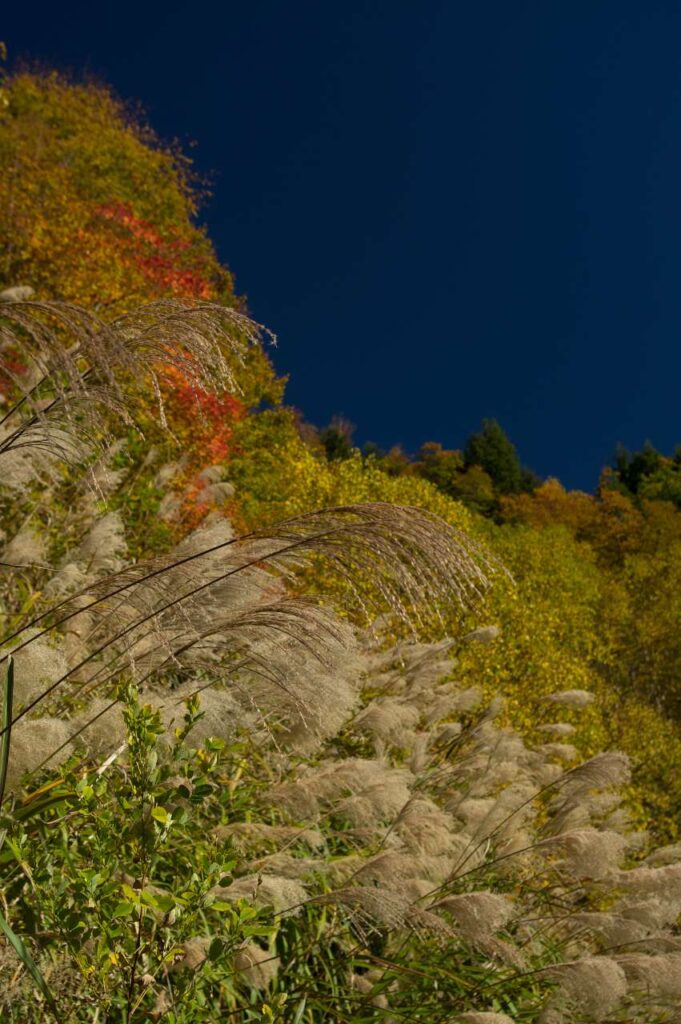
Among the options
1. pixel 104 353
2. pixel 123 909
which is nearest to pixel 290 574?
pixel 104 353

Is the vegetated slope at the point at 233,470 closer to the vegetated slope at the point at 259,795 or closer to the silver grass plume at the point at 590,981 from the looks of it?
the vegetated slope at the point at 259,795

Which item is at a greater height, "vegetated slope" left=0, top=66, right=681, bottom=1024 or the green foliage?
the green foliage

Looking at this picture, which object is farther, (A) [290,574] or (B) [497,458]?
(B) [497,458]

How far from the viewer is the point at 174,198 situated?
20656 mm

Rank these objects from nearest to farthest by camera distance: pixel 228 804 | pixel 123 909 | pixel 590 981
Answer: pixel 123 909, pixel 590 981, pixel 228 804

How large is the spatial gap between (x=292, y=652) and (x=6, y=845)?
95 cm

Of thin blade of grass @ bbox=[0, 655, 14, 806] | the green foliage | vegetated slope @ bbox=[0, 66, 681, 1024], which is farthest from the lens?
the green foliage

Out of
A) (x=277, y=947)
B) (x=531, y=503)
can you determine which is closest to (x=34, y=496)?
(x=277, y=947)

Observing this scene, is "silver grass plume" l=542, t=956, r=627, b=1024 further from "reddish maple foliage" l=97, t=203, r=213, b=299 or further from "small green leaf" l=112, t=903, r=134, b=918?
"reddish maple foliage" l=97, t=203, r=213, b=299

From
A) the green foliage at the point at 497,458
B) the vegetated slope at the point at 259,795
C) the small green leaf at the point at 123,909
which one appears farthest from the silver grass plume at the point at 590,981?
the green foliage at the point at 497,458

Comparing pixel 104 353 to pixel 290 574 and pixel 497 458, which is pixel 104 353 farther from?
pixel 497 458

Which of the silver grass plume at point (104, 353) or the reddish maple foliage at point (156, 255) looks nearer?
the silver grass plume at point (104, 353)

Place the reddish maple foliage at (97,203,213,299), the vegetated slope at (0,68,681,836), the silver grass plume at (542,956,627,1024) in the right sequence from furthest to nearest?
the reddish maple foliage at (97,203,213,299)
the vegetated slope at (0,68,681,836)
the silver grass plume at (542,956,627,1024)

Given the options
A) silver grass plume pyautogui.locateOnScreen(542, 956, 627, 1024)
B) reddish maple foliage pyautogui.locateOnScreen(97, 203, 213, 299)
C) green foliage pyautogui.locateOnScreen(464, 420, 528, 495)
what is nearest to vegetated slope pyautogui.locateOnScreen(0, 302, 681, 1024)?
silver grass plume pyautogui.locateOnScreen(542, 956, 627, 1024)
